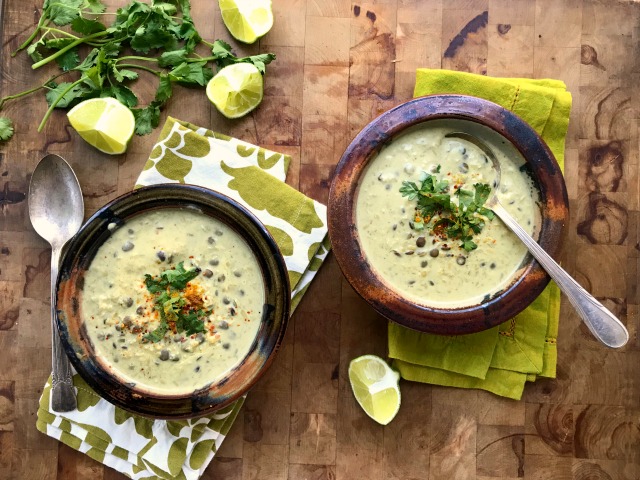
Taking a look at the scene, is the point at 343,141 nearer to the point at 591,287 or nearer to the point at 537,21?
the point at 537,21

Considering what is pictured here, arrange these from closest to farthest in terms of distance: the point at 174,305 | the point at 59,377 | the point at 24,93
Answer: the point at 174,305 < the point at 59,377 < the point at 24,93

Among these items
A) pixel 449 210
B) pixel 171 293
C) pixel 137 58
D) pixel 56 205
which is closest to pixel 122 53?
pixel 137 58

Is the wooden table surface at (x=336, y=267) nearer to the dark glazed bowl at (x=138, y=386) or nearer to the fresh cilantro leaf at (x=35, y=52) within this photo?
the fresh cilantro leaf at (x=35, y=52)

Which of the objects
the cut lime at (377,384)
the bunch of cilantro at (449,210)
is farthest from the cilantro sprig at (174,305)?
the bunch of cilantro at (449,210)

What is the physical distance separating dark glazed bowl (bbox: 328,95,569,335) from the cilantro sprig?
1.70ft

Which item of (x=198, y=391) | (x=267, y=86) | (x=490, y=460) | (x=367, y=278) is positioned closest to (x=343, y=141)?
(x=267, y=86)

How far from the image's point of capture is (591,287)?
2662mm

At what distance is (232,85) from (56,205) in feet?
2.67

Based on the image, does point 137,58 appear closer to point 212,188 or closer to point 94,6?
point 94,6

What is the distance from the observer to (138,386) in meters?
2.34

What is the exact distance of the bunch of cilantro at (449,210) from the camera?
2275mm

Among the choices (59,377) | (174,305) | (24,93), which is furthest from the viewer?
(24,93)

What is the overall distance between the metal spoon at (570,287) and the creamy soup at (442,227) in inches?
1.0

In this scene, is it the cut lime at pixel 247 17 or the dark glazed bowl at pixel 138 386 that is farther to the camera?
the cut lime at pixel 247 17
